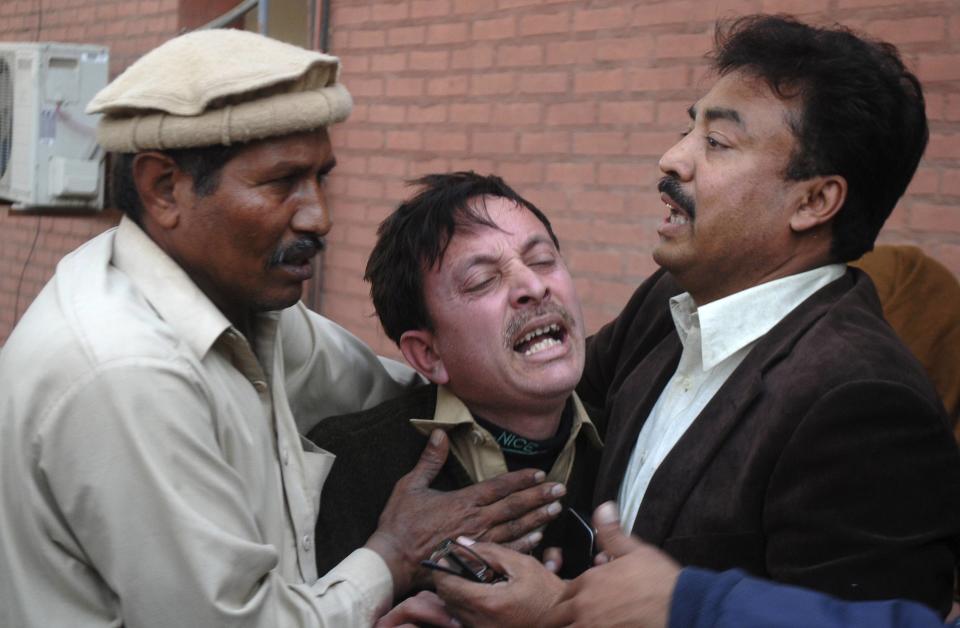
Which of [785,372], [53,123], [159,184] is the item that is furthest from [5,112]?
[785,372]

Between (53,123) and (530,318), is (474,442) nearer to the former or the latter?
(530,318)

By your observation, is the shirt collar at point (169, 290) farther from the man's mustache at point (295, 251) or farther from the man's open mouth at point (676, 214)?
the man's open mouth at point (676, 214)

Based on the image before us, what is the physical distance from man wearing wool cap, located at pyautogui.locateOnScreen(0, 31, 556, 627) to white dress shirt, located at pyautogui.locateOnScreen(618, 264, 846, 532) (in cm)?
20

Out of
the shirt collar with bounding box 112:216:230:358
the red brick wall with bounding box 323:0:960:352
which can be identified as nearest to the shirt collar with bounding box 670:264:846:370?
the shirt collar with bounding box 112:216:230:358

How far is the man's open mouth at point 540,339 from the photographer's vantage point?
2791 mm

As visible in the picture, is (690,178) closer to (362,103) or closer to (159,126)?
(159,126)

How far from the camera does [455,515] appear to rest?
262 centimetres

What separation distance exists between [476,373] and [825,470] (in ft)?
2.85

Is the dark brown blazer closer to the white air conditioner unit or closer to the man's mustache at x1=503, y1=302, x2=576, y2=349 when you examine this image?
the man's mustache at x1=503, y1=302, x2=576, y2=349

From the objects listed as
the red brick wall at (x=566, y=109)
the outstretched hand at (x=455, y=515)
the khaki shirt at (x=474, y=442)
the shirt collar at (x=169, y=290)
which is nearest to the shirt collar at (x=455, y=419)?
the khaki shirt at (x=474, y=442)

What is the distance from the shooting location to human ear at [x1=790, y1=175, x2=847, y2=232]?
2.58 meters

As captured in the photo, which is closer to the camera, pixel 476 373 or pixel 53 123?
pixel 476 373

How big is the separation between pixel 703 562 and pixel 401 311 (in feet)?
3.18

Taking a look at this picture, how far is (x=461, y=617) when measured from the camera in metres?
2.46
